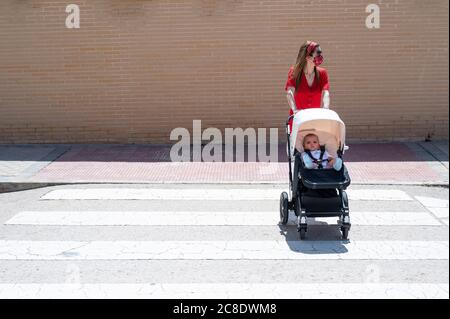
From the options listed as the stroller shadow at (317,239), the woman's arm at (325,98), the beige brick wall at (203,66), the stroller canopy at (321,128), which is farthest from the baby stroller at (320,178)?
the beige brick wall at (203,66)

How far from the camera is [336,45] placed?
478 inches

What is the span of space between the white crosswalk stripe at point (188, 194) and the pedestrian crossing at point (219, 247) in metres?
0.01

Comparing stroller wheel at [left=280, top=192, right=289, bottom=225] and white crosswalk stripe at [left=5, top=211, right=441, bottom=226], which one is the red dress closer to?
stroller wheel at [left=280, top=192, right=289, bottom=225]

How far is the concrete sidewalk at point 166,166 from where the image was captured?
10.0 meters

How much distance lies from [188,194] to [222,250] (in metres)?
2.41

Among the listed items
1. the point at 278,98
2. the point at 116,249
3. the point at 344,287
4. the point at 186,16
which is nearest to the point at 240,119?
the point at 278,98

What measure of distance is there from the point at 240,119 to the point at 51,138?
3492 mm

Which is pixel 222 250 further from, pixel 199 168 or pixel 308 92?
pixel 199 168

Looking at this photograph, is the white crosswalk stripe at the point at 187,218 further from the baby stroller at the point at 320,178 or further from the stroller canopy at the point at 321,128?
the stroller canopy at the point at 321,128

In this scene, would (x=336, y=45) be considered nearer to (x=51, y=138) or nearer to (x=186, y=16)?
(x=186, y=16)

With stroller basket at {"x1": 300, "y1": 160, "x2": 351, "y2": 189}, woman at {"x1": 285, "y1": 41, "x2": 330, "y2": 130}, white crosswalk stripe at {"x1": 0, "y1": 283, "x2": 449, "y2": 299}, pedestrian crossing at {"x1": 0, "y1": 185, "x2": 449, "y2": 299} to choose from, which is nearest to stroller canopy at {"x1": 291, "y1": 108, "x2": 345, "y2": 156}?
stroller basket at {"x1": 300, "y1": 160, "x2": 351, "y2": 189}

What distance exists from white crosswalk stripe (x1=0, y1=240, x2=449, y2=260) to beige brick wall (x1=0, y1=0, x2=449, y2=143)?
5.47 metres

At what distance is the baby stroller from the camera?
Answer: 7.00 meters

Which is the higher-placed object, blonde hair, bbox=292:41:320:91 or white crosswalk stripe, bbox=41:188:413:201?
blonde hair, bbox=292:41:320:91
